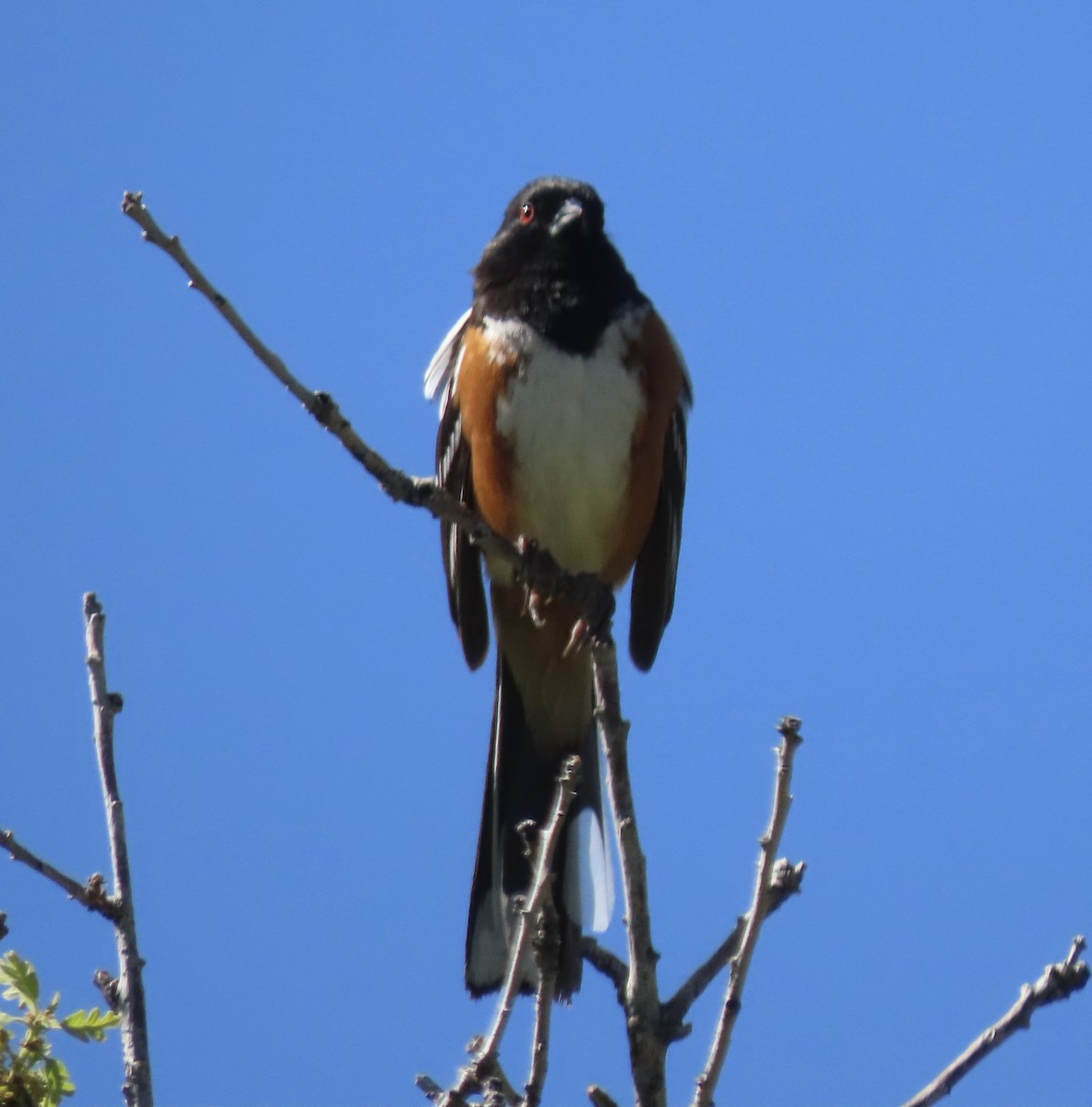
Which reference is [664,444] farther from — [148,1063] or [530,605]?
[148,1063]

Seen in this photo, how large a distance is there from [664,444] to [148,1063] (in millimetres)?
2554

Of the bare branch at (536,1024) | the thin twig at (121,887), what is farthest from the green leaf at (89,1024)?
the bare branch at (536,1024)

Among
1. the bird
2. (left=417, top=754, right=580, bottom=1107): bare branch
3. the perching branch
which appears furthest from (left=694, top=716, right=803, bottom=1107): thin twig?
the bird

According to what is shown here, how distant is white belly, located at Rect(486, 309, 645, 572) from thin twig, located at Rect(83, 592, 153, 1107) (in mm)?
1700

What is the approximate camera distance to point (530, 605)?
12.2 ft

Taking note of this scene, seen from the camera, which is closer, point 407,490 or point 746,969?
point 746,969

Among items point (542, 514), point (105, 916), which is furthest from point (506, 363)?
point (105, 916)

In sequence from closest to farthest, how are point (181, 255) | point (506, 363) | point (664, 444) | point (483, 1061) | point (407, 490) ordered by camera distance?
point (483, 1061) → point (181, 255) → point (407, 490) → point (506, 363) → point (664, 444)

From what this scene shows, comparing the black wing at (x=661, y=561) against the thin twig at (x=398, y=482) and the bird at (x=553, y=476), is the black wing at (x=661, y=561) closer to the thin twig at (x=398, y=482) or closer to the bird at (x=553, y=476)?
the bird at (x=553, y=476)

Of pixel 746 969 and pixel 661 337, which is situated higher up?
pixel 661 337

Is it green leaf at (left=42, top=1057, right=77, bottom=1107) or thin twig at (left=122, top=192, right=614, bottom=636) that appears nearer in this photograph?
green leaf at (left=42, top=1057, right=77, bottom=1107)

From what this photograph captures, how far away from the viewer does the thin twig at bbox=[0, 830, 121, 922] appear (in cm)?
208

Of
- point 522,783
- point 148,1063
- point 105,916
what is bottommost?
point 148,1063

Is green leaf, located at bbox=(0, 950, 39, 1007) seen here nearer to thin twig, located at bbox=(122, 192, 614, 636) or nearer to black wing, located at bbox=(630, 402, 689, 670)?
thin twig, located at bbox=(122, 192, 614, 636)
